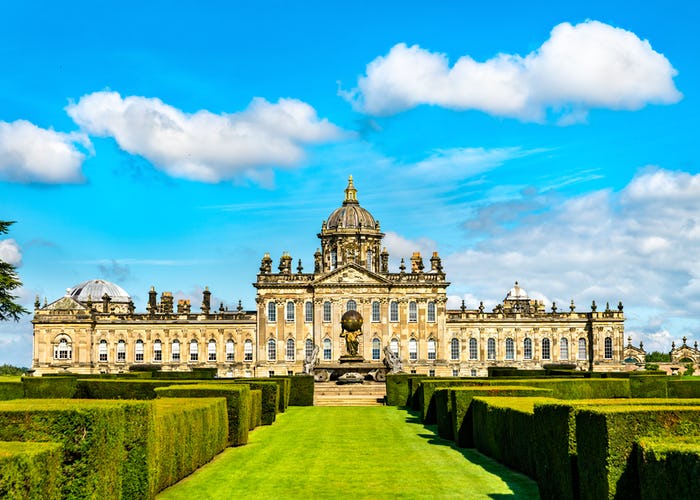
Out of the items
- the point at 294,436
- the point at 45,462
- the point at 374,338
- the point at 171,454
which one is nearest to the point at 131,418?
the point at 171,454

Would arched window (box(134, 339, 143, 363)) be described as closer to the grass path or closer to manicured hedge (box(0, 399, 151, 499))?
the grass path

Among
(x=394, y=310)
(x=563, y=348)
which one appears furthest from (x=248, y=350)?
(x=563, y=348)

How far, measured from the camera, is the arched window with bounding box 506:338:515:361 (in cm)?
8081

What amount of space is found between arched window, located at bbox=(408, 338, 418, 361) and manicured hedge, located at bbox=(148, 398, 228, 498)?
55061mm

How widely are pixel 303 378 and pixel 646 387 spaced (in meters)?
15.8

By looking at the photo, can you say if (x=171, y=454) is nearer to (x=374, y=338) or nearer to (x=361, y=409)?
(x=361, y=409)

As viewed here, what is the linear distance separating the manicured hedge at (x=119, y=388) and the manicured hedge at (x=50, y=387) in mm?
2377

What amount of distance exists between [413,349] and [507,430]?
57830 millimetres

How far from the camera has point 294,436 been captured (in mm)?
26281

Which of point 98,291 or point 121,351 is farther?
point 98,291

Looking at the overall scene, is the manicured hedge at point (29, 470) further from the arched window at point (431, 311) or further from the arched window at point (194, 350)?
the arched window at point (194, 350)

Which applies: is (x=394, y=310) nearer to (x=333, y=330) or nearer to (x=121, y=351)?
(x=333, y=330)

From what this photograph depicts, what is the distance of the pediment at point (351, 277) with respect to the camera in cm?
7719

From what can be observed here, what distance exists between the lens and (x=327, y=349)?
76.8m
